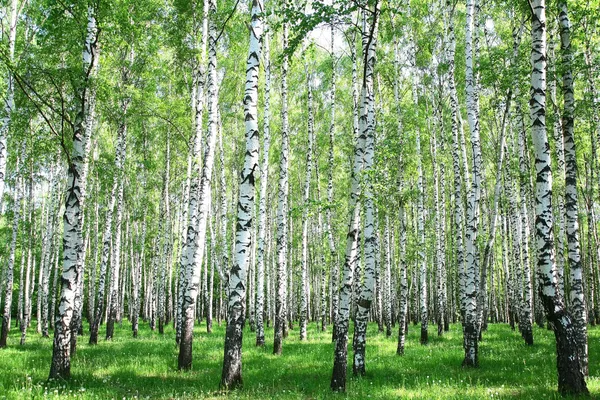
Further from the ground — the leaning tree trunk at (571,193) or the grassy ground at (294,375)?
the leaning tree trunk at (571,193)

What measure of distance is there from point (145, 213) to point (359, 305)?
2141 cm

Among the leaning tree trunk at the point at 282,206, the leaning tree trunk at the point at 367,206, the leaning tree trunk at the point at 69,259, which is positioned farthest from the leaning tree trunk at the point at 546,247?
the leaning tree trunk at the point at 69,259

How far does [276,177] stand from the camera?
3162 cm

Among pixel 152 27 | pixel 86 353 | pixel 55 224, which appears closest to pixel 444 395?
pixel 86 353

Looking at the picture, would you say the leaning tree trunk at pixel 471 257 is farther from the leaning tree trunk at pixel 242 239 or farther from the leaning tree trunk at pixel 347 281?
the leaning tree trunk at pixel 242 239

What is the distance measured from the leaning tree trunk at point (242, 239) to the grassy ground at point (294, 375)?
1.61 ft

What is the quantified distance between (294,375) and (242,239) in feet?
12.5

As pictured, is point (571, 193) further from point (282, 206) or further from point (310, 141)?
point (310, 141)

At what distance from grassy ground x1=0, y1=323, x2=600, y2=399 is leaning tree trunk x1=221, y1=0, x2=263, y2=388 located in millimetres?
490

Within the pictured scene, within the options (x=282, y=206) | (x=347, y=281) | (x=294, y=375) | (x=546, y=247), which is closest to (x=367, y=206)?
(x=347, y=281)

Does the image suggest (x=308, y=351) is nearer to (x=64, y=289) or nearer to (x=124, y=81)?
(x=64, y=289)

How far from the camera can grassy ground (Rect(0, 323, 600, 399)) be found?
7.21m

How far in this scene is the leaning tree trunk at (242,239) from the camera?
25.5ft

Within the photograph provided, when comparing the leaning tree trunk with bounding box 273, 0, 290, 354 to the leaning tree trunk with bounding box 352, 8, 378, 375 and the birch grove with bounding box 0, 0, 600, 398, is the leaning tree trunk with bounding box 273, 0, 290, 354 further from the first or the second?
the leaning tree trunk with bounding box 352, 8, 378, 375
